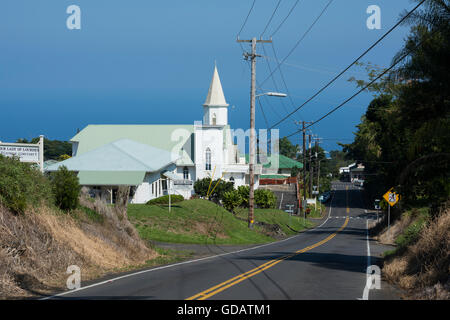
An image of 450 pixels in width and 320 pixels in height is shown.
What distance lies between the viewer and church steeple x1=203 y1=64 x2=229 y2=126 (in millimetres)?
76375

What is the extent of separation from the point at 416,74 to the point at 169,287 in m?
9.50

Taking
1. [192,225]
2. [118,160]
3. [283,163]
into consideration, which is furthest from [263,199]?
[283,163]

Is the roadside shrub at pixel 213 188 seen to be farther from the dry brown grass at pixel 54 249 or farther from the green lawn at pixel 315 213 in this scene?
the dry brown grass at pixel 54 249

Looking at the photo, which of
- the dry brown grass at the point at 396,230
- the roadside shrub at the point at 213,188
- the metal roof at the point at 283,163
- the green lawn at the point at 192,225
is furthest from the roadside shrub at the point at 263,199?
the metal roof at the point at 283,163

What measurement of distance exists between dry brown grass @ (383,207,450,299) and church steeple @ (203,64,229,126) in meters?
59.4

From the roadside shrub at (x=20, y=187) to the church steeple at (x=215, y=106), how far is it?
58227 millimetres

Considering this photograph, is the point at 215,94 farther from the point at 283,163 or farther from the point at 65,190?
the point at 65,190

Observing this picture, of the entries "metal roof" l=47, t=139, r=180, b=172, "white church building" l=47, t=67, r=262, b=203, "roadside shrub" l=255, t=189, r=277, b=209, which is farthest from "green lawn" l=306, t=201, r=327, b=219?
"metal roof" l=47, t=139, r=180, b=172

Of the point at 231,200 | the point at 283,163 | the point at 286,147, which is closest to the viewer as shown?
the point at 231,200

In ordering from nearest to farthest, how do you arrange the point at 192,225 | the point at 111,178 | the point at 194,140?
the point at 192,225
the point at 111,178
the point at 194,140

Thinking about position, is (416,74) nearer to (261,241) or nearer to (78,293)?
(78,293)

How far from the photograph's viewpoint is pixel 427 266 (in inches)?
566

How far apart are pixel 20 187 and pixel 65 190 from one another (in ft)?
9.73
